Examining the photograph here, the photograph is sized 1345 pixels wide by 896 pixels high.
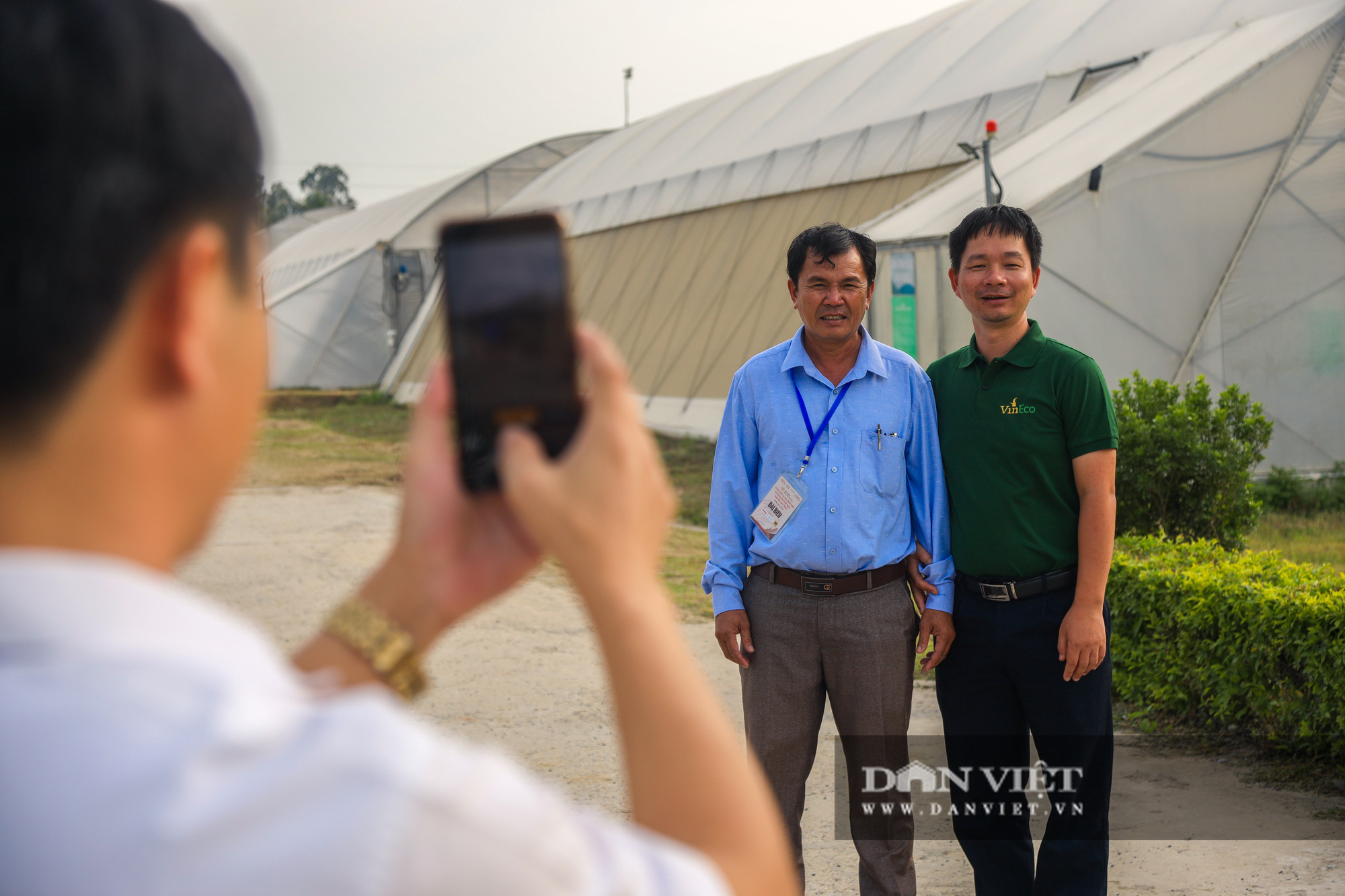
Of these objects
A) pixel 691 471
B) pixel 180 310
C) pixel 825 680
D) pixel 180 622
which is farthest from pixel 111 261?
pixel 691 471

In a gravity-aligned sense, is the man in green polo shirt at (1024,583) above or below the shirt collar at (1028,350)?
below

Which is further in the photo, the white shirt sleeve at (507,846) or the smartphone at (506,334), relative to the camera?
the smartphone at (506,334)

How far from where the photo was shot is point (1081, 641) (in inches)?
129

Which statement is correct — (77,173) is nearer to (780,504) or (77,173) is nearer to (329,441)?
(780,504)

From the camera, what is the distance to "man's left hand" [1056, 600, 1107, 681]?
3.29 m

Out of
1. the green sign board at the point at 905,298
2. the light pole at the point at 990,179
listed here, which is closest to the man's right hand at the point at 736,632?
the green sign board at the point at 905,298

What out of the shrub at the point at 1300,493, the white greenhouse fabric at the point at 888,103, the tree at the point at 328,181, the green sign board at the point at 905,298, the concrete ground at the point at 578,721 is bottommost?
the concrete ground at the point at 578,721

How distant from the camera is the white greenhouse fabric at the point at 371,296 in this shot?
2941 cm

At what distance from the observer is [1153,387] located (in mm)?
7527

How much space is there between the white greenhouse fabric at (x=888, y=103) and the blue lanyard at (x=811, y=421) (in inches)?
437

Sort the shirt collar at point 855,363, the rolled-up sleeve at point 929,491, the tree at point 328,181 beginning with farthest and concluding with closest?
the tree at point 328,181
the shirt collar at point 855,363
the rolled-up sleeve at point 929,491

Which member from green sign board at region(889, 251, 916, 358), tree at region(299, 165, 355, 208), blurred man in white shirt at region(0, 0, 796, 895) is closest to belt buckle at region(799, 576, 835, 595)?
blurred man in white shirt at region(0, 0, 796, 895)

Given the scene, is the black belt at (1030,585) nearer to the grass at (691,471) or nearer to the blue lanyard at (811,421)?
the blue lanyard at (811,421)

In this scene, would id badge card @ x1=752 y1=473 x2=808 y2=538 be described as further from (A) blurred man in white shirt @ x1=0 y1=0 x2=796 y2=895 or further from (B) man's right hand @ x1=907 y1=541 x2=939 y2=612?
(A) blurred man in white shirt @ x1=0 y1=0 x2=796 y2=895
